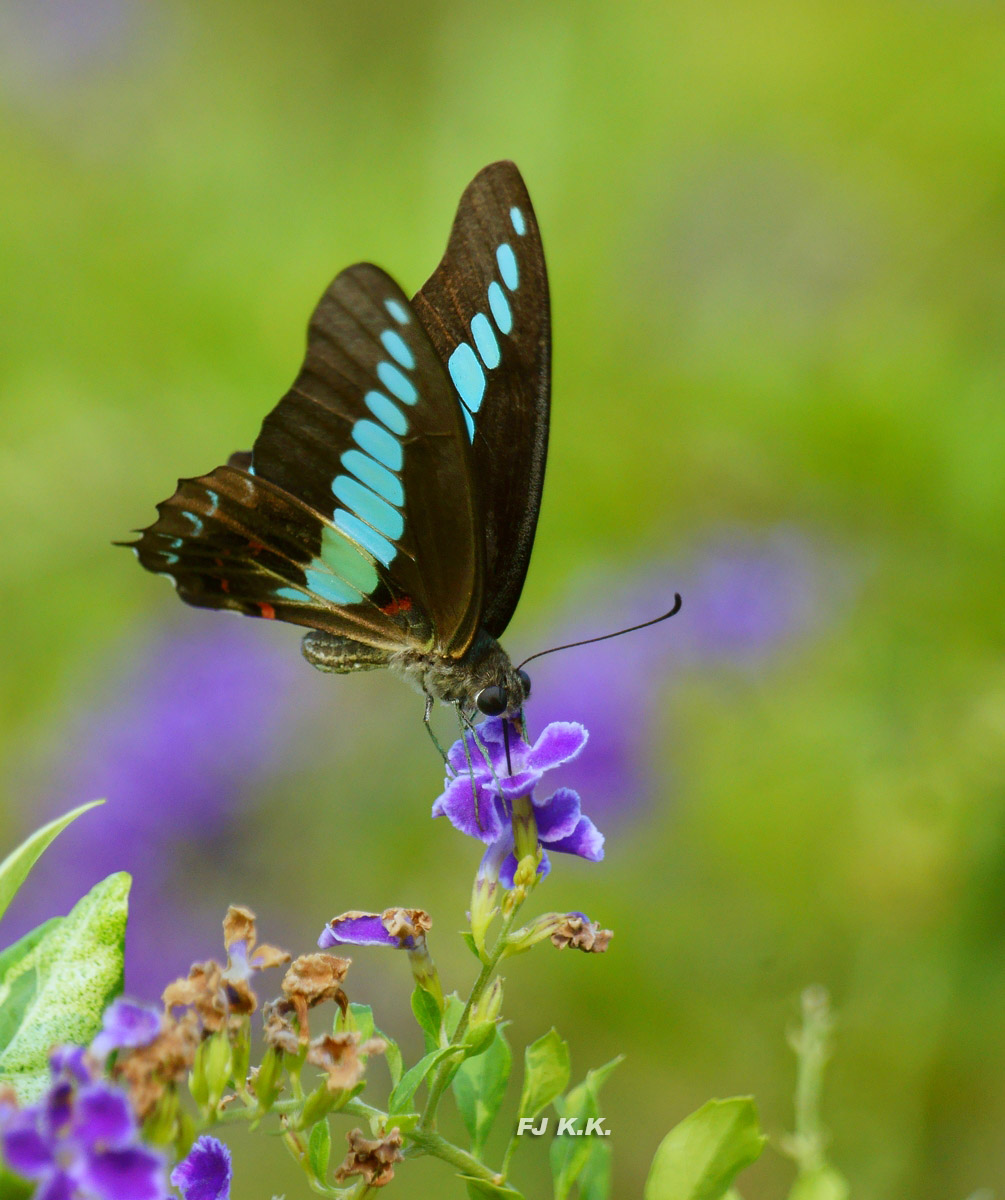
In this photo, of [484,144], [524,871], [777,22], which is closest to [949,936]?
[524,871]

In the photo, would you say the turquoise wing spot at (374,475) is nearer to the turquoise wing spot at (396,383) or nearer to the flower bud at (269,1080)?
the turquoise wing spot at (396,383)

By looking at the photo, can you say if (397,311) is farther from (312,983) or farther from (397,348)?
(312,983)

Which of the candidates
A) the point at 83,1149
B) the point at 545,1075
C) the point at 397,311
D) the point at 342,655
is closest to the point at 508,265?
the point at 397,311

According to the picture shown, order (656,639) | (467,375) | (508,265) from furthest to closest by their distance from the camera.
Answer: (656,639), (467,375), (508,265)

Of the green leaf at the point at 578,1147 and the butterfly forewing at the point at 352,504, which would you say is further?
the butterfly forewing at the point at 352,504

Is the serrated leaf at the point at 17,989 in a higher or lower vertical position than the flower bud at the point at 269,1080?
higher

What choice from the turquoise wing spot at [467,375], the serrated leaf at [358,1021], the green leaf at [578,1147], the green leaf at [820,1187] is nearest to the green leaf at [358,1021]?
the serrated leaf at [358,1021]
